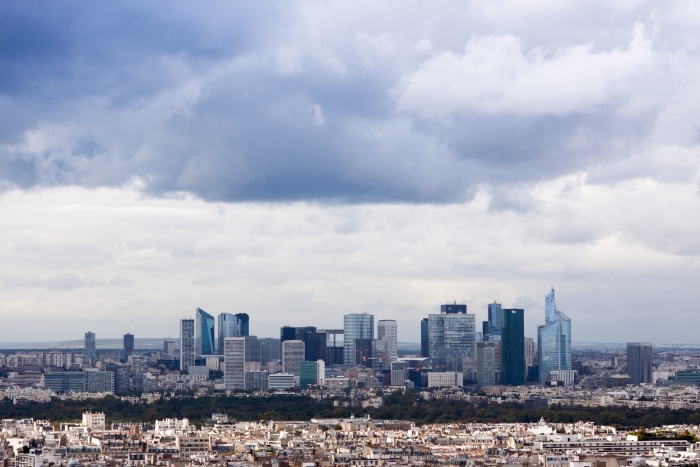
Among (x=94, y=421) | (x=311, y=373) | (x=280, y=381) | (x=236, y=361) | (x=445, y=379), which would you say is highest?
(x=236, y=361)

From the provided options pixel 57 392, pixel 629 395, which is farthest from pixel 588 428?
pixel 57 392

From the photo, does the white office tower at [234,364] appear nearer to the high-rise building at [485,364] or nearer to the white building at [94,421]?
the high-rise building at [485,364]

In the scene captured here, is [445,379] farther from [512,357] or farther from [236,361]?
[236,361]

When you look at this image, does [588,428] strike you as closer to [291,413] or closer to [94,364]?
[291,413]

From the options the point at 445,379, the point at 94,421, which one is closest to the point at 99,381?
the point at 445,379

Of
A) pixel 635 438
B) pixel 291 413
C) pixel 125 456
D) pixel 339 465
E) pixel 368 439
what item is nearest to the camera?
pixel 339 465

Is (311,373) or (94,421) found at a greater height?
(311,373)
